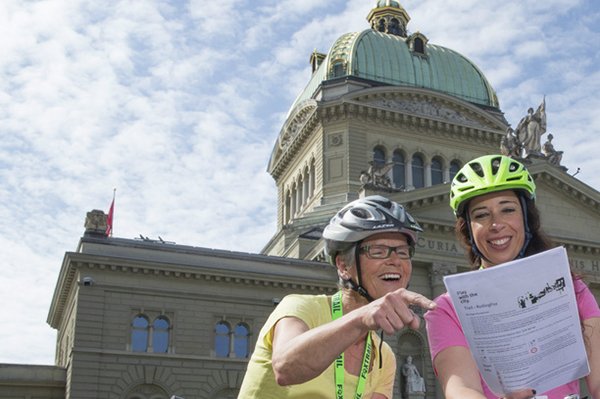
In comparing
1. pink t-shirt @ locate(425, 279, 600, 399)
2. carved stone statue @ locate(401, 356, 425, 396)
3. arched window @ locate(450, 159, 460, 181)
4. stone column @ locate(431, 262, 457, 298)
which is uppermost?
arched window @ locate(450, 159, 460, 181)

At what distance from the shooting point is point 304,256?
141 feet

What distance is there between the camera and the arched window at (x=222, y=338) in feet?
122

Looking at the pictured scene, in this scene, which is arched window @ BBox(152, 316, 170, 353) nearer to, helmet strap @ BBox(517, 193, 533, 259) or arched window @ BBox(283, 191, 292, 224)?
arched window @ BBox(283, 191, 292, 224)

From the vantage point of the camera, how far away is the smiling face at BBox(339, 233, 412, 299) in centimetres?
474

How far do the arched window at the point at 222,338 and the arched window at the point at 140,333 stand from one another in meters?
3.13

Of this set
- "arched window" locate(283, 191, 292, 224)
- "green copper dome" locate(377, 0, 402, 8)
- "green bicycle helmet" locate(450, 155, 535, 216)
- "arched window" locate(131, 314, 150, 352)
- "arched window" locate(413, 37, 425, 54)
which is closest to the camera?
"green bicycle helmet" locate(450, 155, 535, 216)

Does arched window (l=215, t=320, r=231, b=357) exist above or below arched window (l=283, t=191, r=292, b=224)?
below

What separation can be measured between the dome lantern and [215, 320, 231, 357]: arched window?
3442cm

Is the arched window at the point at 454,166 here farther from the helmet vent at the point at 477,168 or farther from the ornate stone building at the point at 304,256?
the helmet vent at the point at 477,168

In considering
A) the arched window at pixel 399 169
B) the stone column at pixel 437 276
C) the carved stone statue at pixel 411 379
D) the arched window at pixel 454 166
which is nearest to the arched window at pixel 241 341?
the carved stone statue at pixel 411 379

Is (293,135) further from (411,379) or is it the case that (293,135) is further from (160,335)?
(411,379)

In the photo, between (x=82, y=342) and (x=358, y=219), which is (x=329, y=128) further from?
(x=358, y=219)

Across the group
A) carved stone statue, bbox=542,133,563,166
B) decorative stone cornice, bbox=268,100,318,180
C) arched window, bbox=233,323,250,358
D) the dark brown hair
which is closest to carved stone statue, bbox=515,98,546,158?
carved stone statue, bbox=542,133,563,166

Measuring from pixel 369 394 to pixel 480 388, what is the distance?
3.10ft
